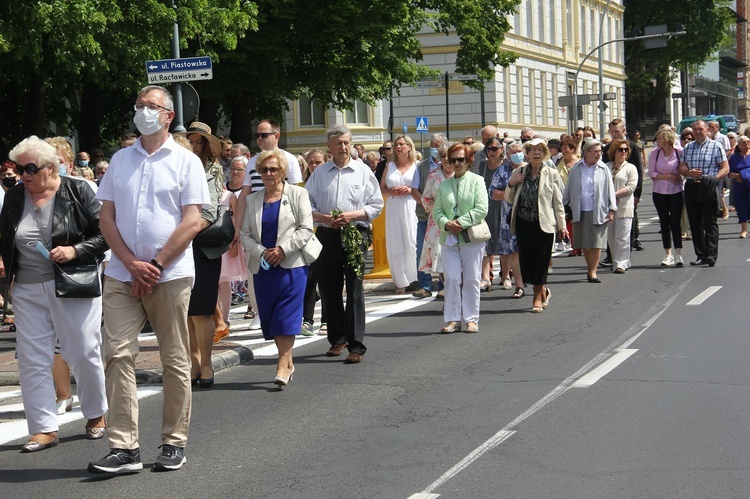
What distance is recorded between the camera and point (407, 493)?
6.45m

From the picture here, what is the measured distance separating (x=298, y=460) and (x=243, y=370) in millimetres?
3640

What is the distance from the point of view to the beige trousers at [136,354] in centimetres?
709

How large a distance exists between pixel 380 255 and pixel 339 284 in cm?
746

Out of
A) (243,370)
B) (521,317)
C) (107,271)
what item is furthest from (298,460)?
(521,317)

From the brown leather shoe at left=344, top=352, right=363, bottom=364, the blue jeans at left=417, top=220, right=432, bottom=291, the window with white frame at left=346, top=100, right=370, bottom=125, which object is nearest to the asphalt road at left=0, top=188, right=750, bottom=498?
the brown leather shoe at left=344, top=352, right=363, bottom=364

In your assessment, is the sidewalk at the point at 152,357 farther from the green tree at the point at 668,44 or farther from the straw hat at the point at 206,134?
the green tree at the point at 668,44

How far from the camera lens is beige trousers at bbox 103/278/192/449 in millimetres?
7090

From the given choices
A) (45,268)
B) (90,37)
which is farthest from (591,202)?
(45,268)

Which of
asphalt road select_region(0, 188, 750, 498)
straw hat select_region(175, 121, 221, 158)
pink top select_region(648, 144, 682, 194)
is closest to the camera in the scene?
asphalt road select_region(0, 188, 750, 498)

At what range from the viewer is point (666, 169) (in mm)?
18688

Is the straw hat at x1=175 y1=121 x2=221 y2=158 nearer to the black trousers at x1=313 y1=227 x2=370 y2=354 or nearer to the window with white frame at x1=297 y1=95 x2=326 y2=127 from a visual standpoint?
the black trousers at x1=313 y1=227 x2=370 y2=354

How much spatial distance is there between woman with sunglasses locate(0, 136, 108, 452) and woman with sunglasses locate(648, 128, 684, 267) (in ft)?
39.9

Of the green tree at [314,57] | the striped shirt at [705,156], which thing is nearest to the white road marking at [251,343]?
the striped shirt at [705,156]

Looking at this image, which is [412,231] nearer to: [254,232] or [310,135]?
[254,232]
